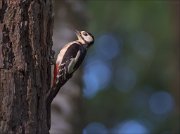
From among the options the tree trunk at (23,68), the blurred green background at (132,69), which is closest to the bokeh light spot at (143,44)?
the blurred green background at (132,69)

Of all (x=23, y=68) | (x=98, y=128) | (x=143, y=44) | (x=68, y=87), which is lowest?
(x=98, y=128)

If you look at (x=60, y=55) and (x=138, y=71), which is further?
(x=138, y=71)

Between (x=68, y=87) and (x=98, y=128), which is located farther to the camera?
(x=98, y=128)

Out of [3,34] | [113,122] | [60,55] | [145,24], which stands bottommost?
[113,122]

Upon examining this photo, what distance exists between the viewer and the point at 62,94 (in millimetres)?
6195

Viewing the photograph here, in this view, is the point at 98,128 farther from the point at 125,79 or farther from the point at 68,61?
the point at 68,61

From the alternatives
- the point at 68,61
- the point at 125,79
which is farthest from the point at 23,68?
the point at 125,79

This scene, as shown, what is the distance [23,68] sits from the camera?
406 cm

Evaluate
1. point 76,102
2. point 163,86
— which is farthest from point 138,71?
point 76,102

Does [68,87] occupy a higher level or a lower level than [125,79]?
higher

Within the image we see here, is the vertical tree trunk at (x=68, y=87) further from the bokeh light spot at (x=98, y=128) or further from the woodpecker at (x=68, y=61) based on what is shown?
the bokeh light spot at (x=98, y=128)

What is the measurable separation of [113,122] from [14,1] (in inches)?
540

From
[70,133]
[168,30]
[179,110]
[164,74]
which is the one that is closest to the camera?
[70,133]

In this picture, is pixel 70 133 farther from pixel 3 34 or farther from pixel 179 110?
pixel 179 110
